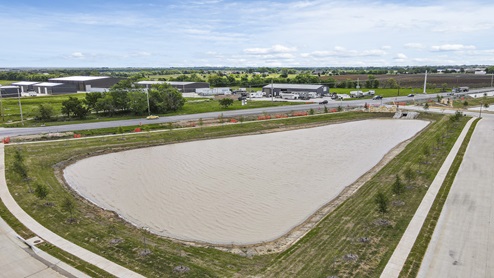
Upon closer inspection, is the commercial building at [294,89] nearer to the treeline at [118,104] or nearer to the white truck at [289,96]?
the white truck at [289,96]

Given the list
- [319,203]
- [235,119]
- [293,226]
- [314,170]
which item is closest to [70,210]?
[293,226]

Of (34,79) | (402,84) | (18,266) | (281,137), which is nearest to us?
(18,266)

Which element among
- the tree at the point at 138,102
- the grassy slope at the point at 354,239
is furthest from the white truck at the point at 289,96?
the grassy slope at the point at 354,239

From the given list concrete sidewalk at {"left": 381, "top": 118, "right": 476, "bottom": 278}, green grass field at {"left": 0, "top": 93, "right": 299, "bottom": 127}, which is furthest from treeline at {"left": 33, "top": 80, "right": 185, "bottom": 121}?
concrete sidewalk at {"left": 381, "top": 118, "right": 476, "bottom": 278}

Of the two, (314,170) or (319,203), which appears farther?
(314,170)

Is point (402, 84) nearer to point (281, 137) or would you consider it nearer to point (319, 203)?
point (281, 137)

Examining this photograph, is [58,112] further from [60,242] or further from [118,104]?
[60,242]

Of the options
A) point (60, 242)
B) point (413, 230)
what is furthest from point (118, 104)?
point (413, 230)
